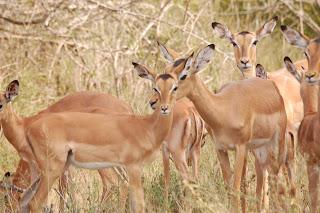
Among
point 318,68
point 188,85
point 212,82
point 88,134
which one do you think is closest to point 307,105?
point 318,68

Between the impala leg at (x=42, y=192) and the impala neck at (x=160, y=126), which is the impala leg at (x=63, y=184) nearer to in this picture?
the impala leg at (x=42, y=192)

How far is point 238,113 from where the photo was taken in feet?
24.9

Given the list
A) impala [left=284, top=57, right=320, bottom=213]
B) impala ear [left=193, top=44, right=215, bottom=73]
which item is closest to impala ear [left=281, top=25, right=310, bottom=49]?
impala [left=284, top=57, right=320, bottom=213]

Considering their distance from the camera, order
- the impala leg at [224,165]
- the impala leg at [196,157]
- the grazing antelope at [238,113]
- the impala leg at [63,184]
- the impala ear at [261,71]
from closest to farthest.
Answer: the grazing antelope at [238,113]
the impala leg at [224,165]
the impala leg at [63,184]
the impala leg at [196,157]
the impala ear at [261,71]

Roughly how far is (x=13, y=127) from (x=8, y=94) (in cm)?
25

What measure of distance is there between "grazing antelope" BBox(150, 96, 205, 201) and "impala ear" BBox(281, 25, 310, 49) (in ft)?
3.43

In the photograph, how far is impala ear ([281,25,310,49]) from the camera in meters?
8.16

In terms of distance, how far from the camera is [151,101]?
7.34 m

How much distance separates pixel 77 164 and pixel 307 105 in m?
1.99

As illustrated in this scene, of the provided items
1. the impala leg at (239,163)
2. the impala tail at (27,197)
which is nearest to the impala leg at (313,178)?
the impala leg at (239,163)

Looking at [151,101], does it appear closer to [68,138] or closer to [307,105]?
[68,138]

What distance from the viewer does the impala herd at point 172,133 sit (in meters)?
7.05

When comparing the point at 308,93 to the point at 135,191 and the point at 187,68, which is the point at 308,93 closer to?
the point at 187,68

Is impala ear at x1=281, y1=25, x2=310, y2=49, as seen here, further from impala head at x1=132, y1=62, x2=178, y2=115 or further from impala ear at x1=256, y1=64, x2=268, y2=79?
impala head at x1=132, y1=62, x2=178, y2=115
